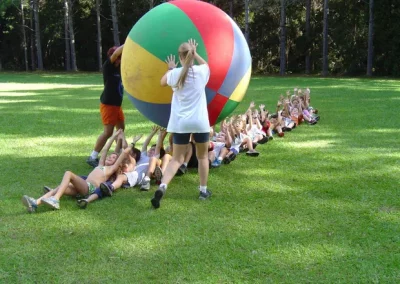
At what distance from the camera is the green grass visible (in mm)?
3344

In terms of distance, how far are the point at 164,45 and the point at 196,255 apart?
2447mm

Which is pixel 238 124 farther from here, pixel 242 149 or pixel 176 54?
pixel 176 54

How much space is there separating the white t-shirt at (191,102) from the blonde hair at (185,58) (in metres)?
0.06

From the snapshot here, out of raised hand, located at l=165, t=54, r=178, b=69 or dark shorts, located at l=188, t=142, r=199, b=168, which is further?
dark shorts, located at l=188, t=142, r=199, b=168

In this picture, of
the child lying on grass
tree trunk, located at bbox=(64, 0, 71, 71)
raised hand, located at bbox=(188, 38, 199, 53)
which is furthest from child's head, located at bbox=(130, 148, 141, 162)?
tree trunk, located at bbox=(64, 0, 71, 71)

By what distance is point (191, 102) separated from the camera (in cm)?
478

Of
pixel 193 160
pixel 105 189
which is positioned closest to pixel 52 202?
pixel 105 189

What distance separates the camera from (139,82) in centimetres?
522

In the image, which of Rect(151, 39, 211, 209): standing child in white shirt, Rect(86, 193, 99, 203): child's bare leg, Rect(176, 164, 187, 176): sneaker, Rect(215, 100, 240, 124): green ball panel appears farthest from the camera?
Rect(176, 164, 187, 176): sneaker

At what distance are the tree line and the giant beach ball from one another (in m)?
24.1

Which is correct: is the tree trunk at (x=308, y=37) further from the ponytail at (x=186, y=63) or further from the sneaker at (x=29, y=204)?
the sneaker at (x=29, y=204)

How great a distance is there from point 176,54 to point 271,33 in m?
30.9

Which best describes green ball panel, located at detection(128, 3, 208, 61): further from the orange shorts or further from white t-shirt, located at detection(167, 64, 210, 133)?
the orange shorts

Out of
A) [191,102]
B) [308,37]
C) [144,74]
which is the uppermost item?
[308,37]
